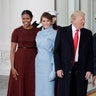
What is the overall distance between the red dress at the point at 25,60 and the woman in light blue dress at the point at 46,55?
0.63 ft

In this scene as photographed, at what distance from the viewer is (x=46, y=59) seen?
491 centimetres

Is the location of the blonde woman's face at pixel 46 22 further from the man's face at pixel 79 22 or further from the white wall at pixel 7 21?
the white wall at pixel 7 21

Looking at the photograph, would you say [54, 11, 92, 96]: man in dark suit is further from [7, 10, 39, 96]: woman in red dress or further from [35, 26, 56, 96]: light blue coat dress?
[7, 10, 39, 96]: woman in red dress

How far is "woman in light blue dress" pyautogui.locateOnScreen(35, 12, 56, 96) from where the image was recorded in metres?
4.87

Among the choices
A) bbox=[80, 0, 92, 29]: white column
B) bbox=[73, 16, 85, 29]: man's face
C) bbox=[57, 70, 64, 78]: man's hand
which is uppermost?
bbox=[80, 0, 92, 29]: white column

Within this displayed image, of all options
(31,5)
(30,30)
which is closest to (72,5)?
(31,5)

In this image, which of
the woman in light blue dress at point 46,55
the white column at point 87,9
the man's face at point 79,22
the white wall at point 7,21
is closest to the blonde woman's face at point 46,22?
the woman in light blue dress at point 46,55

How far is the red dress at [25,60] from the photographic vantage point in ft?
16.9

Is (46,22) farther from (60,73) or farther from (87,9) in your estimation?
(87,9)

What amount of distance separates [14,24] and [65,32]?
17.9 ft

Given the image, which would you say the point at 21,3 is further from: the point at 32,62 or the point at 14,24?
the point at 32,62

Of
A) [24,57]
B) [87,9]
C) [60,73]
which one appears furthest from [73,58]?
[87,9]

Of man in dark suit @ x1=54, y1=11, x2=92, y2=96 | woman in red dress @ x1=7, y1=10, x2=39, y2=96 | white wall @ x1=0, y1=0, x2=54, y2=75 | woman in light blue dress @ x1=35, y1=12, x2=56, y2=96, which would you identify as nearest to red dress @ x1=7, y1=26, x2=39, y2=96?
woman in red dress @ x1=7, y1=10, x2=39, y2=96

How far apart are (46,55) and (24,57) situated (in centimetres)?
42
